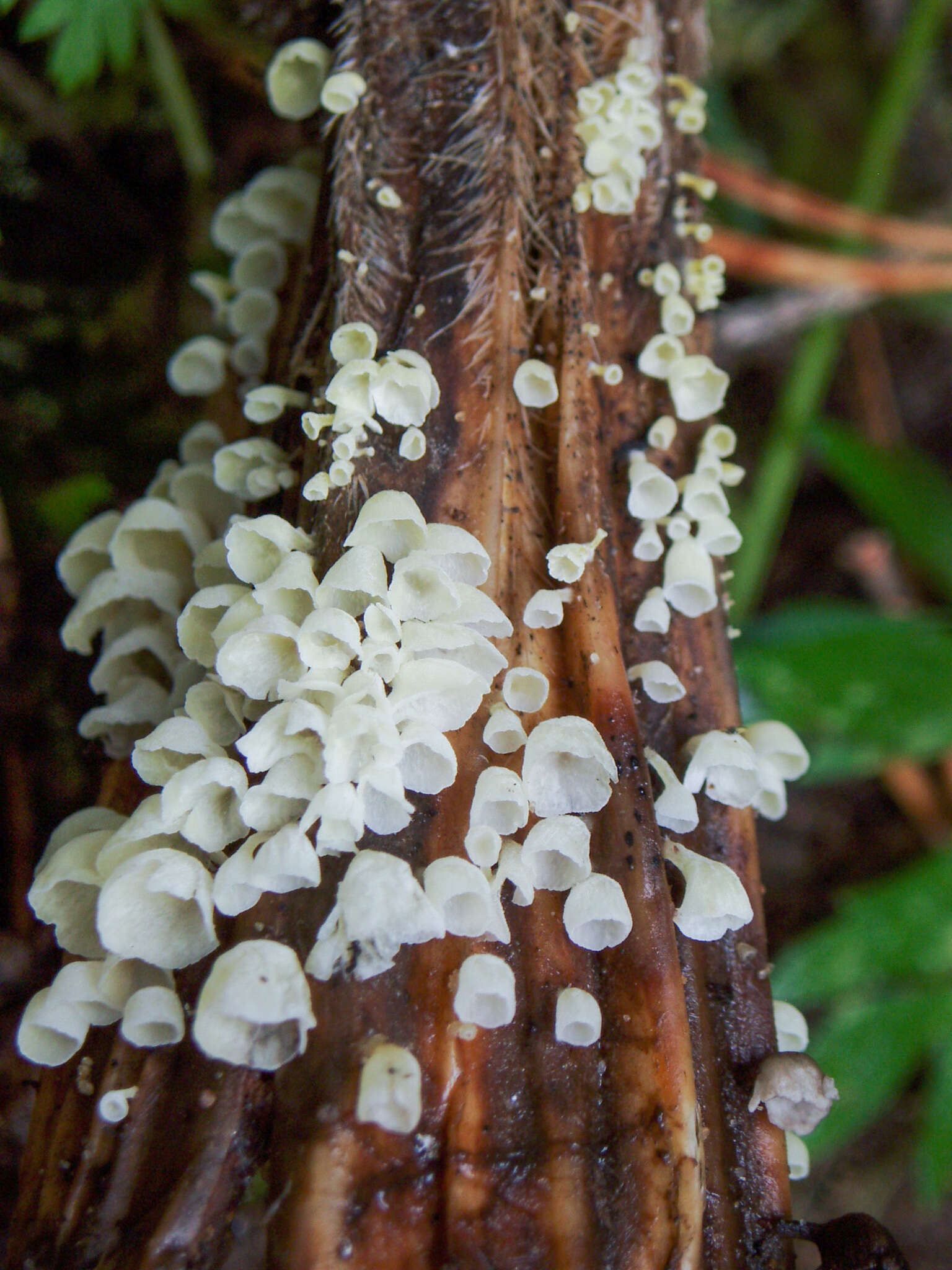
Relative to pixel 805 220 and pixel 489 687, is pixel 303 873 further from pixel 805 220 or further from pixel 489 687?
pixel 805 220

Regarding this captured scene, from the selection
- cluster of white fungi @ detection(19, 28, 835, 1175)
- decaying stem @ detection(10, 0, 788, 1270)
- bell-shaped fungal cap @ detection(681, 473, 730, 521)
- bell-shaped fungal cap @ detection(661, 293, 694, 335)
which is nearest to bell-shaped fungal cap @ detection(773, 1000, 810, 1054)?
cluster of white fungi @ detection(19, 28, 835, 1175)

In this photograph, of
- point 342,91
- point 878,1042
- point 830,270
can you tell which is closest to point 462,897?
point 342,91

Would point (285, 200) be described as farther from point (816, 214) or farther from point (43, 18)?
point (816, 214)

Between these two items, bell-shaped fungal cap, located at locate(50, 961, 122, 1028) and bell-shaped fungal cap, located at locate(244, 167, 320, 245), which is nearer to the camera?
bell-shaped fungal cap, located at locate(50, 961, 122, 1028)

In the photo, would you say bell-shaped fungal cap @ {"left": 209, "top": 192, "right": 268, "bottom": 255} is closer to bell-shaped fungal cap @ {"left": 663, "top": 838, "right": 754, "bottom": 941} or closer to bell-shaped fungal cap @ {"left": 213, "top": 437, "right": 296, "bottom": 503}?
bell-shaped fungal cap @ {"left": 213, "top": 437, "right": 296, "bottom": 503}

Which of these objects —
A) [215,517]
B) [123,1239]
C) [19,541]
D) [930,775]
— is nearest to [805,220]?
[930,775]
